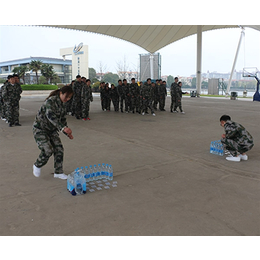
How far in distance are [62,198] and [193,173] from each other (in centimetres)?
235

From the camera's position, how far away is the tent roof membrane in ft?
91.6

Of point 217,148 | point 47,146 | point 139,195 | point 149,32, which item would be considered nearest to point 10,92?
point 47,146

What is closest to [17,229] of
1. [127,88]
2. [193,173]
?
[193,173]

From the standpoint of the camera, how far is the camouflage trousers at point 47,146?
417cm

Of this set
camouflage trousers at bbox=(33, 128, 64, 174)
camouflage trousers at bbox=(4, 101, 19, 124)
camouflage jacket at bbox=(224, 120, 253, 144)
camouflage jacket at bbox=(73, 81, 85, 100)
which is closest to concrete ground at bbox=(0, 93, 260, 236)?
camouflage trousers at bbox=(33, 128, 64, 174)

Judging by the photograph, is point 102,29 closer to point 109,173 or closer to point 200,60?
point 200,60

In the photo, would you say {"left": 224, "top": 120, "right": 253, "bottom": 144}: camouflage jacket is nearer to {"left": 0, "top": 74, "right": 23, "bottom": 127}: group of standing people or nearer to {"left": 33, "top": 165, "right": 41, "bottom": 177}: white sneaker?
{"left": 33, "top": 165, "right": 41, "bottom": 177}: white sneaker

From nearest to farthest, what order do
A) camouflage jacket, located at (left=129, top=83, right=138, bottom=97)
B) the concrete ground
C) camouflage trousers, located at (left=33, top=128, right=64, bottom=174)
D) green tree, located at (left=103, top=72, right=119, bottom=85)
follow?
the concrete ground
camouflage trousers, located at (left=33, top=128, right=64, bottom=174)
camouflage jacket, located at (left=129, top=83, right=138, bottom=97)
green tree, located at (left=103, top=72, right=119, bottom=85)

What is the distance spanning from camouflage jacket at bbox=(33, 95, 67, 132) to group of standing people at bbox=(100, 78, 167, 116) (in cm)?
922

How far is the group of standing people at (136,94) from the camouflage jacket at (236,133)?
25.9 feet

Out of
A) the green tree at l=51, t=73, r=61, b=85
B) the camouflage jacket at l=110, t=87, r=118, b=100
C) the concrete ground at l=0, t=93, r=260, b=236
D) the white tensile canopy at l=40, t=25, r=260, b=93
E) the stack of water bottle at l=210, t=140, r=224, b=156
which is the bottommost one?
the concrete ground at l=0, t=93, r=260, b=236

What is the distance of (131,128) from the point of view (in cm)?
955

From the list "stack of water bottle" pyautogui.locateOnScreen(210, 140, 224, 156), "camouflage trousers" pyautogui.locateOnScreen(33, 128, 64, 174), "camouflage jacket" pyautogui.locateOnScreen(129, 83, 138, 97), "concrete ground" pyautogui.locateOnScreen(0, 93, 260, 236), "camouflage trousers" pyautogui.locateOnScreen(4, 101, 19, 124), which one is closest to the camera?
"concrete ground" pyautogui.locateOnScreen(0, 93, 260, 236)

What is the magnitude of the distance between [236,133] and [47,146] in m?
3.77
